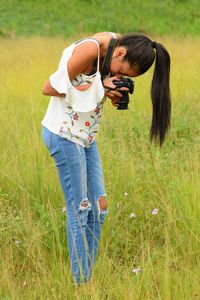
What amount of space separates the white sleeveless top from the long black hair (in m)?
0.15

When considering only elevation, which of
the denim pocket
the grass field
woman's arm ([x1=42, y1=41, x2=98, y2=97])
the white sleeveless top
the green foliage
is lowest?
the grass field

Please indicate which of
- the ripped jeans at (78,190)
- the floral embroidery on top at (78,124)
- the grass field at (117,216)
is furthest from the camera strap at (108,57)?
the grass field at (117,216)

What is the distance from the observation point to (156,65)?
248cm

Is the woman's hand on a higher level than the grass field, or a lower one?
higher

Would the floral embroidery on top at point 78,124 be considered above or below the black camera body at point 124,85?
below

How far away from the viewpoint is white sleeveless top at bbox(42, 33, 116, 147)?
233 cm

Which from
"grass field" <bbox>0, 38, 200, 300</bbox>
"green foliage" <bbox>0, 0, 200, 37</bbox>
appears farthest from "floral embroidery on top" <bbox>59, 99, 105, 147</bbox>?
"green foliage" <bbox>0, 0, 200, 37</bbox>

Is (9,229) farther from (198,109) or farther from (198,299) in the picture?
(198,109)

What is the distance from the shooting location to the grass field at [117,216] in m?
2.31

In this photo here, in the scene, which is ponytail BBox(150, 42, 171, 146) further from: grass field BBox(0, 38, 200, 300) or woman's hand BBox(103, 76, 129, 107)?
grass field BBox(0, 38, 200, 300)

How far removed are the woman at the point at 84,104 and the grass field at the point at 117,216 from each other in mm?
134

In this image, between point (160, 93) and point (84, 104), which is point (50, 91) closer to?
point (84, 104)

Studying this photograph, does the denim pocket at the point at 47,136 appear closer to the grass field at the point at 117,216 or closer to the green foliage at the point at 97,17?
the grass field at the point at 117,216

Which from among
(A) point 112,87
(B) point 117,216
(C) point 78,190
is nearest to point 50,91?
(A) point 112,87
